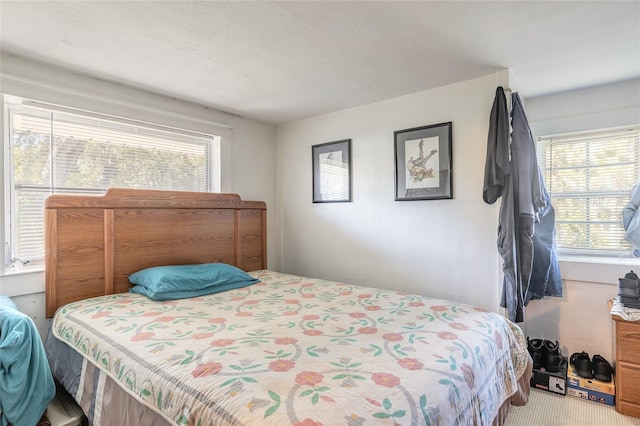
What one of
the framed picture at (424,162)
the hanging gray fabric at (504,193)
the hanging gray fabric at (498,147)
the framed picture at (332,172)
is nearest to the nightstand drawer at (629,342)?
the hanging gray fabric at (504,193)

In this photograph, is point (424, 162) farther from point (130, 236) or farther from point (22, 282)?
point (22, 282)

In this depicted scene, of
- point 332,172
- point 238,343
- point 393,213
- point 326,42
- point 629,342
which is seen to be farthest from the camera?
point 332,172

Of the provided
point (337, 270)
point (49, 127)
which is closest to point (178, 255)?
point (49, 127)

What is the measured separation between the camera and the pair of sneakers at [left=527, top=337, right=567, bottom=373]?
237 centimetres

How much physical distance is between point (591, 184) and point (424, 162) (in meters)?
1.42

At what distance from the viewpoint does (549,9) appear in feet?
5.29

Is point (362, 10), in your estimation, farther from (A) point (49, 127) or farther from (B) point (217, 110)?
(A) point (49, 127)

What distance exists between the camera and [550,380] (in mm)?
2314

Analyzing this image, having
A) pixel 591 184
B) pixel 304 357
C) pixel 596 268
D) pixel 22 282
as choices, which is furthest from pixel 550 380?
pixel 22 282

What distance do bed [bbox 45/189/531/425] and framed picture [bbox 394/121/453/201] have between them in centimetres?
97

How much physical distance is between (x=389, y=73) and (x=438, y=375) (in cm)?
203

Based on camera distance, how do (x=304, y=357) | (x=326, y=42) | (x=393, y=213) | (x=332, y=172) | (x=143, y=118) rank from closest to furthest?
1. (x=304, y=357)
2. (x=326, y=42)
3. (x=143, y=118)
4. (x=393, y=213)
5. (x=332, y=172)

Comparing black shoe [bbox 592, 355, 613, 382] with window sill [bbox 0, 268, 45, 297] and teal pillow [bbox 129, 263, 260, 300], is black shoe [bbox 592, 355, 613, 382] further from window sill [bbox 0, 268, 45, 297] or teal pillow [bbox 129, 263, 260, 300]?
window sill [bbox 0, 268, 45, 297]

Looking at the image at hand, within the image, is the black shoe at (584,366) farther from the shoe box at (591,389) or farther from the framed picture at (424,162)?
the framed picture at (424,162)
